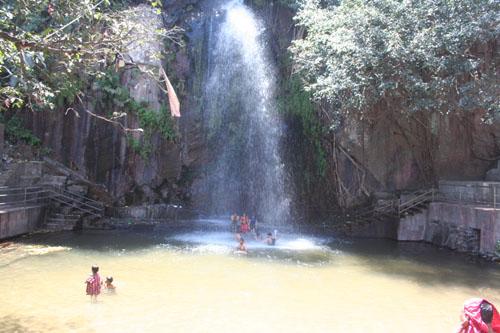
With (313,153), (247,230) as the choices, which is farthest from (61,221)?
(313,153)

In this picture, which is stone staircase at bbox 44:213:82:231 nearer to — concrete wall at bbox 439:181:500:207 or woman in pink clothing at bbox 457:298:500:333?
concrete wall at bbox 439:181:500:207

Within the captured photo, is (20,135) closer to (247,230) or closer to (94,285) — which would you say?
(247,230)

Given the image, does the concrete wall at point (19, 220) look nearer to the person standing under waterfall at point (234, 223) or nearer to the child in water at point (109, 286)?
the child in water at point (109, 286)

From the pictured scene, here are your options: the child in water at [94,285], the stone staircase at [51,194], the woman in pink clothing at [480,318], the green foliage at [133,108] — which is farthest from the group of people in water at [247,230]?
the woman in pink clothing at [480,318]

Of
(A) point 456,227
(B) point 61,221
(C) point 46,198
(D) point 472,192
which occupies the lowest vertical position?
(B) point 61,221

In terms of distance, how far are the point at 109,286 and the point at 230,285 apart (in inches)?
118

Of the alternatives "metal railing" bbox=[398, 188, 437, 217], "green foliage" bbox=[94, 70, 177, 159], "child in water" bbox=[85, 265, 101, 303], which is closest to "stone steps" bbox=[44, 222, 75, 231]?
"green foliage" bbox=[94, 70, 177, 159]

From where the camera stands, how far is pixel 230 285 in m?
11.6

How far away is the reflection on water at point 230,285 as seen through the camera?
29.7 feet

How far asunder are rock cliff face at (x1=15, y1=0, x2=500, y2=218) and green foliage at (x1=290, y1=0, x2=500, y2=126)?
3.38 metres

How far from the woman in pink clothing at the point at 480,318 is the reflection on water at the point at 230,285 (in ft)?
14.0

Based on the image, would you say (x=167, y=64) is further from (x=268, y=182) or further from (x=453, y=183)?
(x=453, y=183)

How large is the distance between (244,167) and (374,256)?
1029cm

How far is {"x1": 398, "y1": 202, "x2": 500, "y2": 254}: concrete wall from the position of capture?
651 inches
